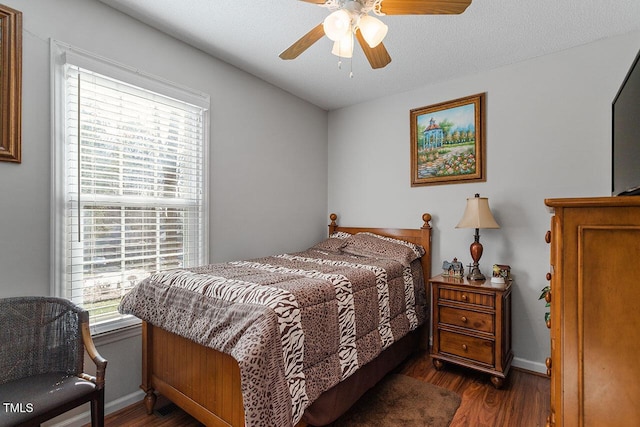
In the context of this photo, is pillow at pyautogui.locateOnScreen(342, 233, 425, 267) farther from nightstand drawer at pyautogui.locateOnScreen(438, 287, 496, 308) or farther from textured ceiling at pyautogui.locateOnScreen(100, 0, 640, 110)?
textured ceiling at pyautogui.locateOnScreen(100, 0, 640, 110)

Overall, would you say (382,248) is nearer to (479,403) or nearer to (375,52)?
(479,403)

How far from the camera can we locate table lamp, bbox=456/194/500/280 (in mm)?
2420

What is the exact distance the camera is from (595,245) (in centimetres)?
97

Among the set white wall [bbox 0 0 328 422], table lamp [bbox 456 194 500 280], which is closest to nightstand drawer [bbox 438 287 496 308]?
table lamp [bbox 456 194 500 280]

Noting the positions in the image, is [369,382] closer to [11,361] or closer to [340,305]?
[340,305]

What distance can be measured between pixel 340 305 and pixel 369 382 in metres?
0.66

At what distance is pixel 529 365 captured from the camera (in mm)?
2502

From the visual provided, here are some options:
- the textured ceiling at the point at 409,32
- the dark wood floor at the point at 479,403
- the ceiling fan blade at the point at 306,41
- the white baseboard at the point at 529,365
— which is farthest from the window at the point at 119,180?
the white baseboard at the point at 529,365

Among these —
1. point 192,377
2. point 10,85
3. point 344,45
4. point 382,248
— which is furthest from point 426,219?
point 10,85

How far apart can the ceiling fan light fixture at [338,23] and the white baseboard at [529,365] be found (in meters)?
2.78

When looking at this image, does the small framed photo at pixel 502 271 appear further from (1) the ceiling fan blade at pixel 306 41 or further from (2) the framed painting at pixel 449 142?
(1) the ceiling fan blade at pixel 306 41

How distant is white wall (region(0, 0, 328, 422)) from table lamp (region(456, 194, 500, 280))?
171 cm

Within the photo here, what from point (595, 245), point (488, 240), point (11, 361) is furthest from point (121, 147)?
point (488, 240)

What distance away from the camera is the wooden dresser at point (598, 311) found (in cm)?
93
